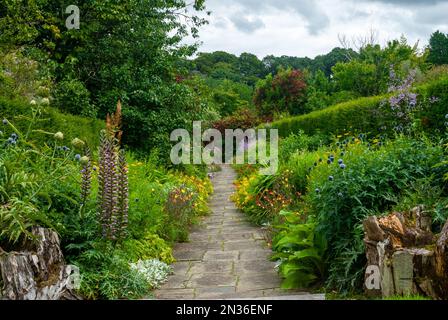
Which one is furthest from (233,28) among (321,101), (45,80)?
(321,101)

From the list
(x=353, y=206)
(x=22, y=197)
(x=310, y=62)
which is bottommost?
(x=353, y=206)

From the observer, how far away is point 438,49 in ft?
140

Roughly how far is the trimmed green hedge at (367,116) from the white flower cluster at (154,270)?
736 cm

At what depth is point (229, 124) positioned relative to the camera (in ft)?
92.5

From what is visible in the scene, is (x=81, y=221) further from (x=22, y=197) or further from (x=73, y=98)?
(x=73, y=98)

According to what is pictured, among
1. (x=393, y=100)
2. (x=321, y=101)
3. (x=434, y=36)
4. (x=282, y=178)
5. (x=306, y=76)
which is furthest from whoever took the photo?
(x=434, y=36)

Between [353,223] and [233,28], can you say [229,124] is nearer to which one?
[233,28]

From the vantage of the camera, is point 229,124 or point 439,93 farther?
point 229,124

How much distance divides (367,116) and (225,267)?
26.9 feet

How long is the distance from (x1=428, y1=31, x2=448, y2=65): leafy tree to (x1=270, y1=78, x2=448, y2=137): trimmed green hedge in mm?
27767

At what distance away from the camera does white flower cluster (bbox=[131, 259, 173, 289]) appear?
517 cm

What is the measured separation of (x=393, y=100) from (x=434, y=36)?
38.5 meters

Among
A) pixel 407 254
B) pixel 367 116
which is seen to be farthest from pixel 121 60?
pixel 407 254

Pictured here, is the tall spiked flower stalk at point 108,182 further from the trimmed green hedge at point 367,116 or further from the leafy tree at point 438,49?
the leafy tree at point 438,49
